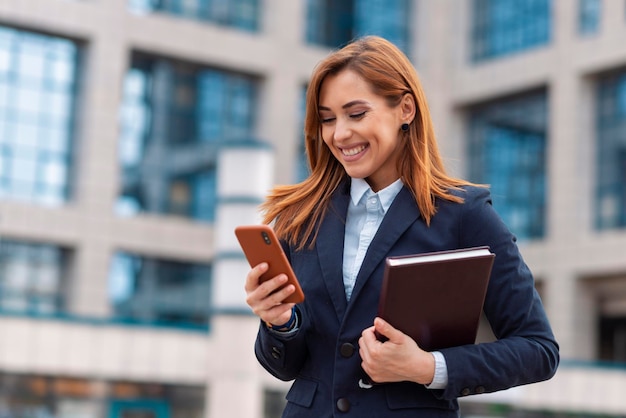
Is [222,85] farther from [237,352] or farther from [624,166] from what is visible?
[237,352]

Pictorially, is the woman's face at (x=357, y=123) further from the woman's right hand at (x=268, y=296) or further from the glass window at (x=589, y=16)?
the glass window at (x=589, y=16)

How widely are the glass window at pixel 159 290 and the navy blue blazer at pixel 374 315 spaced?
119 ft

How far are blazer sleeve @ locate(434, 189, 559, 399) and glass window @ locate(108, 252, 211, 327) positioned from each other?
36395 millimetres

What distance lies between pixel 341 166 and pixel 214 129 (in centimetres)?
3907

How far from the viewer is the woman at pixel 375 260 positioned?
2.54 m

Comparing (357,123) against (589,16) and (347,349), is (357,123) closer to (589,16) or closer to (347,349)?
(347,349)

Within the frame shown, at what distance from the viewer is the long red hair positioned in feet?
8.83

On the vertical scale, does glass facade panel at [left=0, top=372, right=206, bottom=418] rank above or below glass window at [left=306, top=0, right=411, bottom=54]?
below

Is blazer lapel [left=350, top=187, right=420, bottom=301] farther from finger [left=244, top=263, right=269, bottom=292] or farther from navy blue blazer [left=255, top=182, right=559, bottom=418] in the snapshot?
finger [left=244, top=263, right=269, bottom=292]

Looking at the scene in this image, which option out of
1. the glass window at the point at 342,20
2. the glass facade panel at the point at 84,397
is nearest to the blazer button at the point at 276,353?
the glass facade panel at the point at 84,397

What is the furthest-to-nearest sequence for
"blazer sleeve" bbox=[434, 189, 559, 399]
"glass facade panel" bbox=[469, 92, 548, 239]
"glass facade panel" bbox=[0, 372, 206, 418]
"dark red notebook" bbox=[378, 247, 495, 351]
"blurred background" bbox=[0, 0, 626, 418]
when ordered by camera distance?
"glass facade panel" bbox=[469, 92, 548, 239] → "blurred background" bbox=[0, 0, 626, 418] → "glass facade panel" bbox=[0, 372, 206, 418] → "blazer sleeve" bbox=[434, 189, 559, 399] → "dark red notebook" bbox=[378, 247, 495, 351]

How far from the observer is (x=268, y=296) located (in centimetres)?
254

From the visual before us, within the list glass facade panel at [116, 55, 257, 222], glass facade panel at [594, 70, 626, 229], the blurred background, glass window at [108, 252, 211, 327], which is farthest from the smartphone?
glass facade panel at [594, 70, 626, 229]

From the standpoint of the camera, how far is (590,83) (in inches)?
1597
